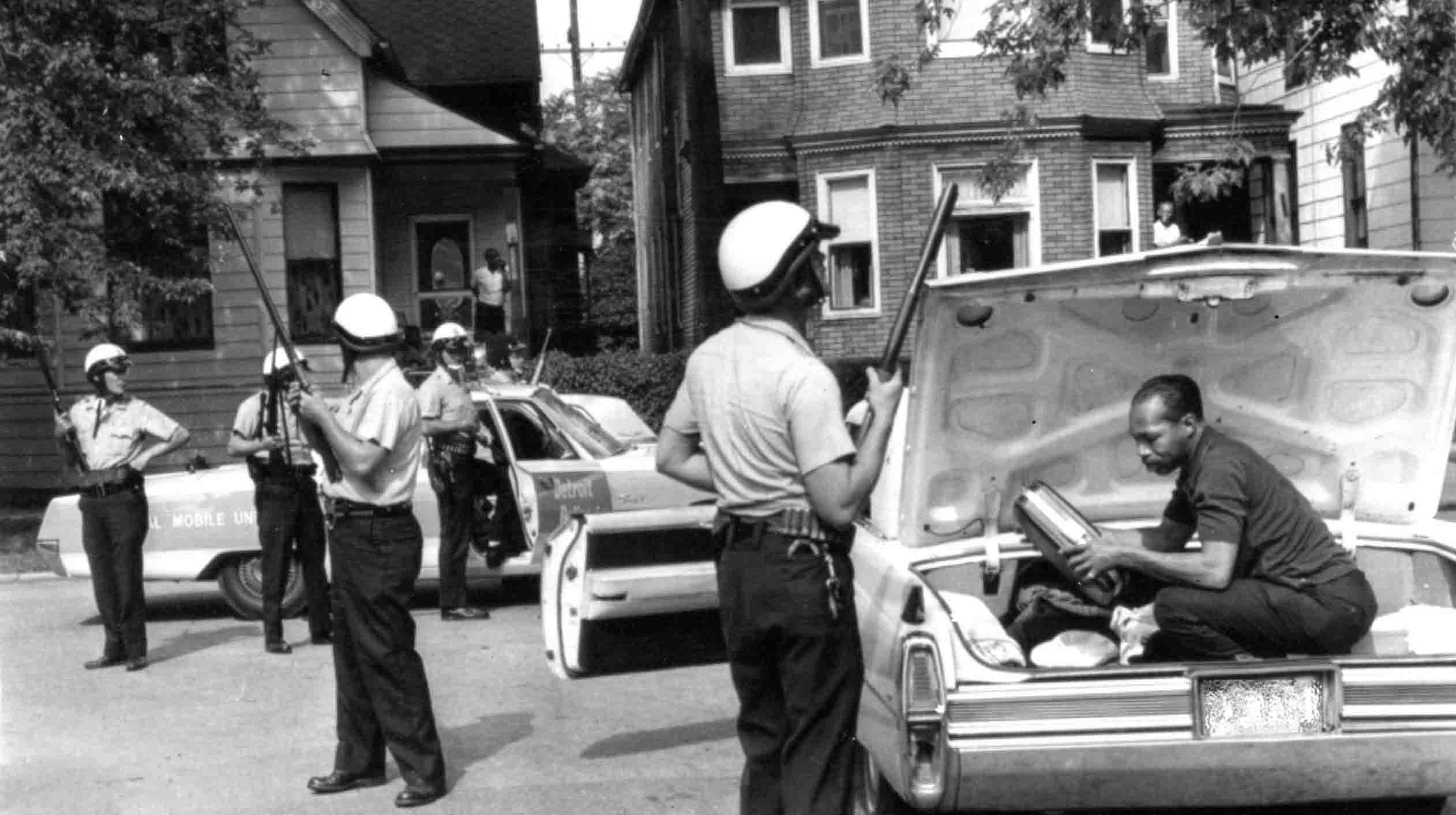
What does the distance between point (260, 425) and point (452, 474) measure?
137 centimetres

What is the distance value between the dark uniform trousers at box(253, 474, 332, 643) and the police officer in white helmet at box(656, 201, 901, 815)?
7315 mm

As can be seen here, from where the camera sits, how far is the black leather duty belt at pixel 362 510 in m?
7.51

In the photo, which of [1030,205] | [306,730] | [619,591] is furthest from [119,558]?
[1030,205]

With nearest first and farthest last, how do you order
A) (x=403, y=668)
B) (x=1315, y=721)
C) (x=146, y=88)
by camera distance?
(x=1315, y=721), (x=403, y=668), (x=146, y=88)

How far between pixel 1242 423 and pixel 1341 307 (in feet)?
1.91

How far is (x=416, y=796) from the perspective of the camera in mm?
7523

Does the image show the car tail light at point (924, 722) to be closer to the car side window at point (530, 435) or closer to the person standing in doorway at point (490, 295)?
the car side window at point (530, 435)

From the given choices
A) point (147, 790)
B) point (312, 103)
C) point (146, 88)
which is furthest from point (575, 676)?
point (312, 103)

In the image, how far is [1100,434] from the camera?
22.9 feet

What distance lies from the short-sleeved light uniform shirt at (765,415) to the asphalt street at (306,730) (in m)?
2.55

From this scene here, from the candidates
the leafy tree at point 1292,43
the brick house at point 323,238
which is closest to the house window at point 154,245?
the brick house at point 323,238

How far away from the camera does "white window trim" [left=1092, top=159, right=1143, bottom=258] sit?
28328 millimetres

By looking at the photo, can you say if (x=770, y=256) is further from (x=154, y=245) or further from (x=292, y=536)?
(x=154, y=245)

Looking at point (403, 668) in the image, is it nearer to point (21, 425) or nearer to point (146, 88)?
point (146, 88)
